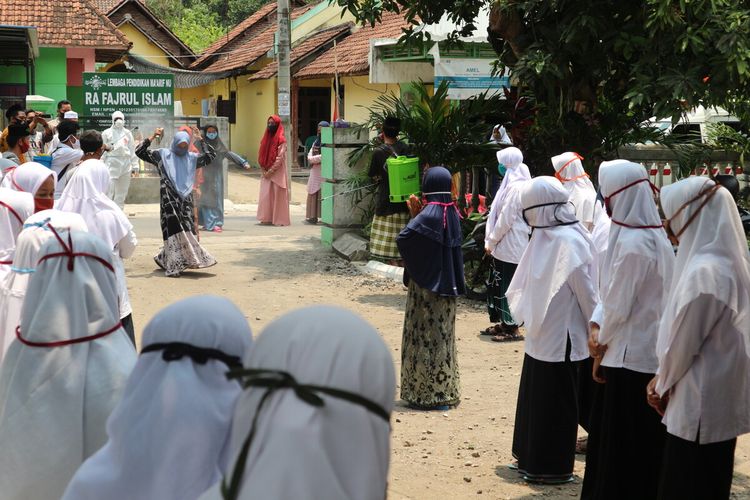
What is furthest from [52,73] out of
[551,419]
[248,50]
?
[551,419]

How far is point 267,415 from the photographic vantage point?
2.01 meters

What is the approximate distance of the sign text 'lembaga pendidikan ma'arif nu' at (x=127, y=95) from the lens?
767 inches

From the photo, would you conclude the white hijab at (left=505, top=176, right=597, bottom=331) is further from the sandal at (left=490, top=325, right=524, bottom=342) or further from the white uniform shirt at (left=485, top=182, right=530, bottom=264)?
the sandal at (left=490, top=325, right=524, bottom=342)

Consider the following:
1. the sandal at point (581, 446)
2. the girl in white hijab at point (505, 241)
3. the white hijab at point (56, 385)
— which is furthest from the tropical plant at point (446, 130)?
the white hijab at point (56, 385)

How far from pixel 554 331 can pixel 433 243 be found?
1.60 metres

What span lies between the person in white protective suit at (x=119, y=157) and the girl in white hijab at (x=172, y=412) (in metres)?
14.4

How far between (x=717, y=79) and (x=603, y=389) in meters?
4.62

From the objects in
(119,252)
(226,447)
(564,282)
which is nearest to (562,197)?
(564,282)

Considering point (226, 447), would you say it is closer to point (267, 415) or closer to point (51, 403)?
point (267, 415)

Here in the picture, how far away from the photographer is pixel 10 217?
5.70 metres

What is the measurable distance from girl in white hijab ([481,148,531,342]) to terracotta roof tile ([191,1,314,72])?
23.2m

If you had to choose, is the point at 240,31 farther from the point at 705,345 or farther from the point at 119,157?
the point at 705,345

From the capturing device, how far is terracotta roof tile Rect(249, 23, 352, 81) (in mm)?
29453

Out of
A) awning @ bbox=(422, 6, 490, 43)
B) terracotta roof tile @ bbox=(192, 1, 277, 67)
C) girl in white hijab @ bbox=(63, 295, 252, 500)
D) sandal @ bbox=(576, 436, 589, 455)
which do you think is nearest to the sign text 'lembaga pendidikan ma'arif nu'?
awning @ bbox=(422, 6, 490, 43)
